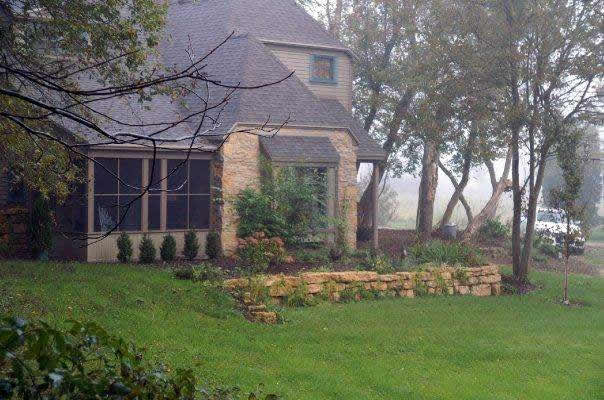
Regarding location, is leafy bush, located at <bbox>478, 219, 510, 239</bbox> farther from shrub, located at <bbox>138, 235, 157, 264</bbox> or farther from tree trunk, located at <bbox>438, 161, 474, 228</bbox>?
shrub, located at <bbox>138, 235, 157, 264</bbox>

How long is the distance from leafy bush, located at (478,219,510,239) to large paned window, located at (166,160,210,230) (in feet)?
44.7

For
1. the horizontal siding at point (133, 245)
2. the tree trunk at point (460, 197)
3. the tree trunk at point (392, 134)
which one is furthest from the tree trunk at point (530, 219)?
the tree trunk at point (460, 197)

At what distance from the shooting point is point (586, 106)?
1952 cm

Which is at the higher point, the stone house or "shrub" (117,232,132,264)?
the stone house

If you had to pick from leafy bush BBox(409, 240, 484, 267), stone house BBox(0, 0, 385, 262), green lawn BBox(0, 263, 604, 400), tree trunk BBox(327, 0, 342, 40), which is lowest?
green lawn BBox(0, 263, 604, 400)

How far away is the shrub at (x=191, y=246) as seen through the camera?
18141mm

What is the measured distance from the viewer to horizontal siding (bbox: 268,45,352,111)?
2511 cm

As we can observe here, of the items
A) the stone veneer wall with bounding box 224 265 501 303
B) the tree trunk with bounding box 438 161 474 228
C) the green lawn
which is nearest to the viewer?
the green lawn

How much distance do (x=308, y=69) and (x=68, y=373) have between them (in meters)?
22.6

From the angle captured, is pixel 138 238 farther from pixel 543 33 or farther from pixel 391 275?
A: pixel 543 33

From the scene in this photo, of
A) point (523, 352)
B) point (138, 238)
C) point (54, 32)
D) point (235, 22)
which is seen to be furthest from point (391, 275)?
point (235, 22)

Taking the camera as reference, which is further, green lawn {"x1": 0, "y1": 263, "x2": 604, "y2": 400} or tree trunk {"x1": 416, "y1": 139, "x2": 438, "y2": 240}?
tree trunk {"x1": 416, "y1": 139, "x2": 438, "y2": 240}

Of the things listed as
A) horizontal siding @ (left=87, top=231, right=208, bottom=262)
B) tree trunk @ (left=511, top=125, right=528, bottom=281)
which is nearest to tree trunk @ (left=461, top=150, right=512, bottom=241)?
tree trunk @ (left=511, top=125, right=528, bottom=281)

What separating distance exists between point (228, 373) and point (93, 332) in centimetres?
590
